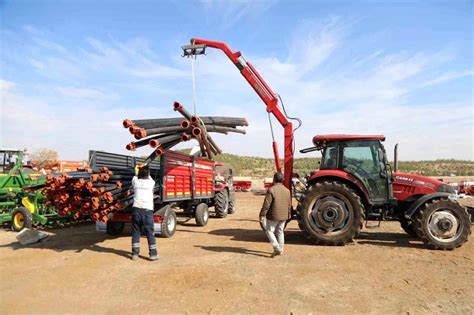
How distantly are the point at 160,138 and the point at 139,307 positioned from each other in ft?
14.0

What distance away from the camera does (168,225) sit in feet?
29.1

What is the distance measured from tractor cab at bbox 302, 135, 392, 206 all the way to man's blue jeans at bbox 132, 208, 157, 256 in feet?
12.1

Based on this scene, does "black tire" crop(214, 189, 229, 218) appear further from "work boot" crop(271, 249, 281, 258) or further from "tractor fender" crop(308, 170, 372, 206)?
"work boot" crop(271, 249, 281, 258)

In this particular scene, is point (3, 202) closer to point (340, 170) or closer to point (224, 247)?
point (224, 247)

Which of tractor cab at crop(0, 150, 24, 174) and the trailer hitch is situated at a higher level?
the trailer hitch

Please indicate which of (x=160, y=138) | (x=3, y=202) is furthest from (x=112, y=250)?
(x=3, y=202)

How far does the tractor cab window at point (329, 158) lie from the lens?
8191 mm

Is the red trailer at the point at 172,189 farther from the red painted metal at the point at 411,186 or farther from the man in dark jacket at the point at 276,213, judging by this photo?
the red painted metal at the point at 411,186

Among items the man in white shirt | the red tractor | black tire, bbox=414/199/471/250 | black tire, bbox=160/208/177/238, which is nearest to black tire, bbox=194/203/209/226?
black tire, bbox=160/208/177/238

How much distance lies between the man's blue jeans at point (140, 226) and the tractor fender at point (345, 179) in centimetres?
353

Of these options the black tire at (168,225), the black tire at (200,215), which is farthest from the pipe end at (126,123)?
the black tire at (200,215)

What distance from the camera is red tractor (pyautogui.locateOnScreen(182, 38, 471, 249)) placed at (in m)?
7.35

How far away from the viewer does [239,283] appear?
17.2 ft

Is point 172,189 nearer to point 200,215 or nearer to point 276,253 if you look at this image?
point 200,215
